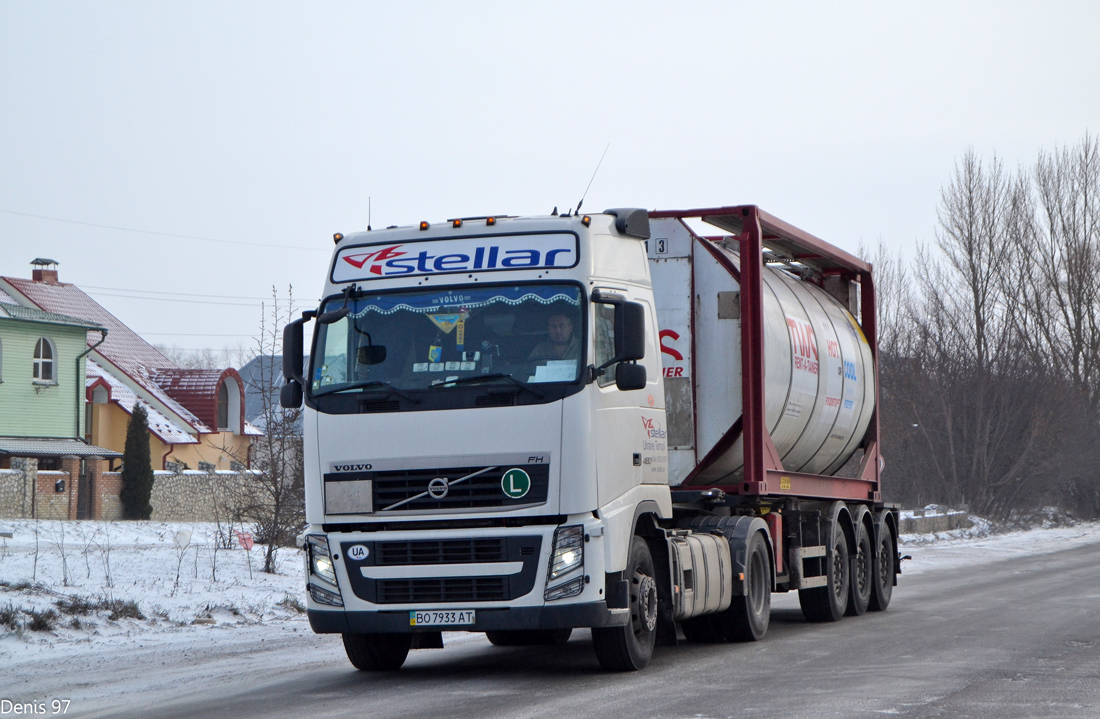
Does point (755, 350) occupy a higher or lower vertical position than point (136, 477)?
higher

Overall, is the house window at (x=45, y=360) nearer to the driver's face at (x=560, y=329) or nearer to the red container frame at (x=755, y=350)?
the red container frame at (x=755, y=350)

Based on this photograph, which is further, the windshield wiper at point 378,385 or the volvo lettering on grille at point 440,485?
the windshield wiper at point 378,385

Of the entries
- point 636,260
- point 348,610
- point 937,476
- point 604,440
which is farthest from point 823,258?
point 937,476

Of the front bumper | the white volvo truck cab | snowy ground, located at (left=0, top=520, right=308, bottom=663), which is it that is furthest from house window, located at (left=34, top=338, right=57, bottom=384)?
the front bumper

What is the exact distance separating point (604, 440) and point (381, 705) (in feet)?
7.85

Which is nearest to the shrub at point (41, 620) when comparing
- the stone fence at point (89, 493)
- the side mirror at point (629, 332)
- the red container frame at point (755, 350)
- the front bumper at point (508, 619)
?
the front bumper at point (508, 619)

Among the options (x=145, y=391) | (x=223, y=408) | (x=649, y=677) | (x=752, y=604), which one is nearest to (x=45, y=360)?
(x=145, y=391)

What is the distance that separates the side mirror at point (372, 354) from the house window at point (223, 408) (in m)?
41.5

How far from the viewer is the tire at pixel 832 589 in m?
14.2

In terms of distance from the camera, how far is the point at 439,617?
9.12 meters

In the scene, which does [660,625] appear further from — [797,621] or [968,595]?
[968,595]

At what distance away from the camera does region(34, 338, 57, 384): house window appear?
40250 millimetres

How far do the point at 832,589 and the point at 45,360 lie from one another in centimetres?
3237

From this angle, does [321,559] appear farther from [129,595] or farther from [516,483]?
[129,595]
